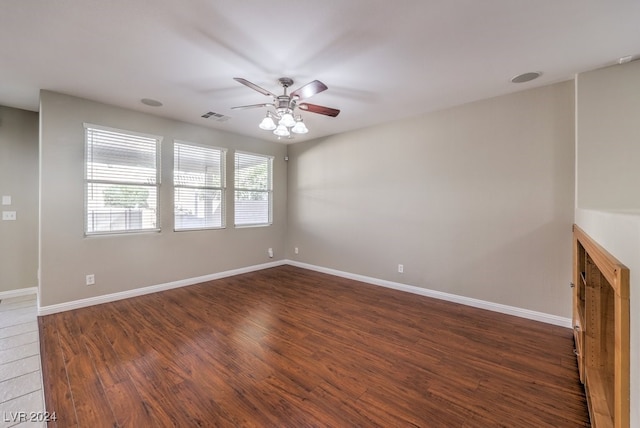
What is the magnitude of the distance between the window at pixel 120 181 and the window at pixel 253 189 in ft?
4.62

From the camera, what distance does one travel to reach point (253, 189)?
17.6ft

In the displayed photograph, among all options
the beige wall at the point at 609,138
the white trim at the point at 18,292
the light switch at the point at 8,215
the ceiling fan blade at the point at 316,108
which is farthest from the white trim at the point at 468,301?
the light switch at the point at 8,215

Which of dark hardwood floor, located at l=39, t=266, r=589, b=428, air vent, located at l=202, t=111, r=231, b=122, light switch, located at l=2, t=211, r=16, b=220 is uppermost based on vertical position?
air vent, located at l=202, t=111, r=231, b=122

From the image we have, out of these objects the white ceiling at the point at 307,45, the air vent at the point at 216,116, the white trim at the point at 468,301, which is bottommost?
the white trim at the point at 468,301

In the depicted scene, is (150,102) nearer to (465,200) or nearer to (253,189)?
(253,189)

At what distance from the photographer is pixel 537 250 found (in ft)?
10.1

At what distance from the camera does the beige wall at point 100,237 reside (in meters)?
3.22

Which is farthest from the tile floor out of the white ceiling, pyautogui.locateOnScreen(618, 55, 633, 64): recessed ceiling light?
pyautogui.locateOnScreen(618, 55, 633, 64): recessed ceiling light

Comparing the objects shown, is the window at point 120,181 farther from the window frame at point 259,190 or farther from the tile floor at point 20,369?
the window frame at point 259,190

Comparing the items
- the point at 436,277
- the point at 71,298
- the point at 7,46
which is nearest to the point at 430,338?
the point at 436,277

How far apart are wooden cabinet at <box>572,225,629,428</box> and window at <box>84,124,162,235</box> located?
187 inches

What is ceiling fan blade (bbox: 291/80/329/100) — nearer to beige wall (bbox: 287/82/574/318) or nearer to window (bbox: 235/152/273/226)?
beige wall (bbox: 287/82/574/318)

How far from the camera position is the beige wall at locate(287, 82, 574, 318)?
2.98 metres

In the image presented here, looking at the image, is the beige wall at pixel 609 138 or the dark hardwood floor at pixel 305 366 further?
the beige wall at pixel 609 138
